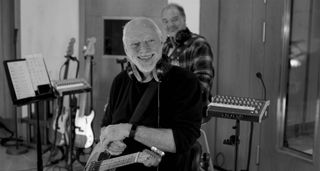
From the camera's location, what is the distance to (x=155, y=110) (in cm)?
175

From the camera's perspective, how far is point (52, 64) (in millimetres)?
4965

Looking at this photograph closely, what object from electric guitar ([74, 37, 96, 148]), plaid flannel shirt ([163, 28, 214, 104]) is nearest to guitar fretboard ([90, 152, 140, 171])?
plaid flannel shirt ([163, 28, 214, 104])

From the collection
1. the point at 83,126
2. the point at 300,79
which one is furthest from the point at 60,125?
the point at 300,79

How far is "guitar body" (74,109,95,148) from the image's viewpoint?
163 inches

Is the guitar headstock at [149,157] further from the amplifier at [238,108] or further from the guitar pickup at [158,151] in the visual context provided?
the amplifier at [238,108]

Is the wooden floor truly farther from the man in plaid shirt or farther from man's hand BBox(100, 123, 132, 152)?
man's hand BBox(100, 123, 132, 152)

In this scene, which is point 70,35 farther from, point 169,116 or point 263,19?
point 169,116

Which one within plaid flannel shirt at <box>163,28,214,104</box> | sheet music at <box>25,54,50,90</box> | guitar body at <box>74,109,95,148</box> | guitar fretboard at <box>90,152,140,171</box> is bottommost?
guitar body at <box>74,109,95,148</box>

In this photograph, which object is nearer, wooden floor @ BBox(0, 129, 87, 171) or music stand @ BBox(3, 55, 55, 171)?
music stand @ BBox(3, 55, 55, 171)

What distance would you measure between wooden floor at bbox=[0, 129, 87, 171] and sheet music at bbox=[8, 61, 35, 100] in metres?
1.08

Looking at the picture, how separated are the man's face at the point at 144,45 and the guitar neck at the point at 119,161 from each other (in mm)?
357

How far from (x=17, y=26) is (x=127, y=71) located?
11.7 feet

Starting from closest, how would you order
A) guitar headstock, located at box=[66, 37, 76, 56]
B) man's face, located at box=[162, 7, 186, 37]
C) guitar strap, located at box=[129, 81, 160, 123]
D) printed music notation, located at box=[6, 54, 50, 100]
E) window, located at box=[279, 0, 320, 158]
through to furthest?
guitar strap, located at box=[129, 81, 160, 123], window, located at box=[279, 0, 320, 158], man's face, located at box=[162, 7, 186, 37], printed music notation, located at box=[6, 54, 50, 100], guitar headstock, located at box=[66, 37, 76, 56]

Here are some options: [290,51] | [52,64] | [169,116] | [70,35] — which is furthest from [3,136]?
[169,116]
